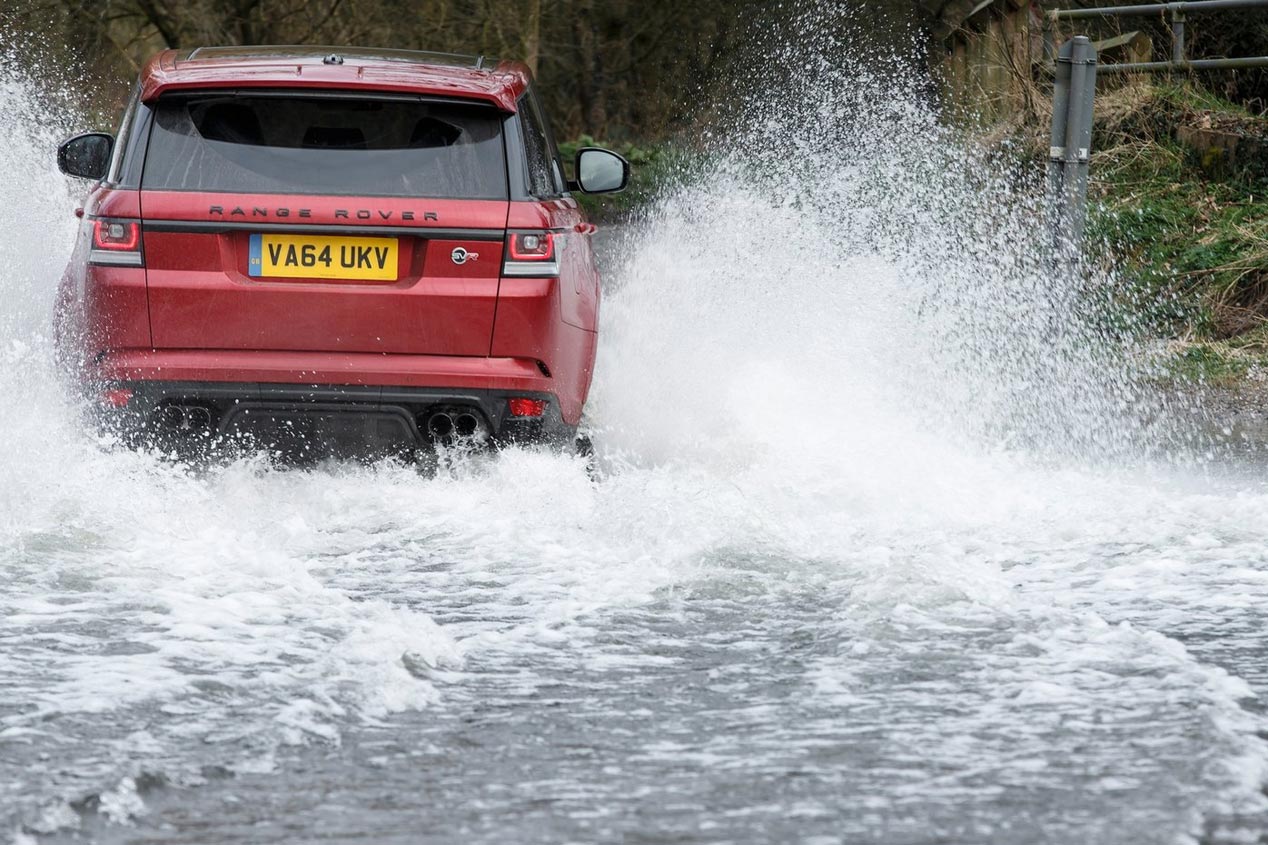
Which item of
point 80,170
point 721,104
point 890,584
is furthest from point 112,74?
point 890,584

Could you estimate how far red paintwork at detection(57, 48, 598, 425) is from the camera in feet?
21.0

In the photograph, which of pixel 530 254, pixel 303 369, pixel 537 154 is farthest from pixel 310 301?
pixel 537 154

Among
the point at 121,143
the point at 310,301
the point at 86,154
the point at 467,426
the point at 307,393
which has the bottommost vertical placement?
the point at 467,426

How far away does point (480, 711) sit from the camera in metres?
4.30

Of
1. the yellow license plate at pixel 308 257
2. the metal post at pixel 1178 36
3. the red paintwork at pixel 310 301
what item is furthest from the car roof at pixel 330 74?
the metal post at pixel 1178 36

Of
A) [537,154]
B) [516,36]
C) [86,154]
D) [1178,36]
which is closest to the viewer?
[537,154]

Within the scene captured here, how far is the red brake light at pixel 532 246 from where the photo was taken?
6551mm

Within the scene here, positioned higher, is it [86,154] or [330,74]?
[330,74]

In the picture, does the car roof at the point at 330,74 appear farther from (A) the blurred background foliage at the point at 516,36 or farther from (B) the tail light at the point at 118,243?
(A) the blurred background foliage at the point at 516,36

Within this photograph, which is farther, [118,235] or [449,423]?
[449,423]

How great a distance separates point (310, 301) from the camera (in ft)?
21.1

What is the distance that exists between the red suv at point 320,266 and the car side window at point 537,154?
0.20 ft

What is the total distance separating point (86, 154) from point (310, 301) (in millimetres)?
1852

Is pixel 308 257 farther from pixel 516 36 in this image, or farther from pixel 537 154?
pixel 516 36
